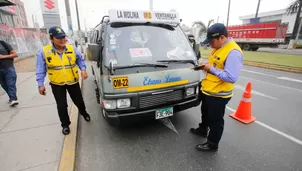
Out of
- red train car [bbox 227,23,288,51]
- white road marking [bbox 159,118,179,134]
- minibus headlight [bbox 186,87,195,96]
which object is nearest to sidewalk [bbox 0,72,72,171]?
white road marking [bbox 159,118,179,134]

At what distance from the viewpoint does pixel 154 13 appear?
3.02 metres

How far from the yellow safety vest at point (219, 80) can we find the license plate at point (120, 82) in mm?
1172

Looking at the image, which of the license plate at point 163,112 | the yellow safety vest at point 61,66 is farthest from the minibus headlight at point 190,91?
the yellow safety vest at point 61,66

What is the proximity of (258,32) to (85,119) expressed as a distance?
78.0 ft

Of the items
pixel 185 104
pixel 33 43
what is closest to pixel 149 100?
pixel 185 104

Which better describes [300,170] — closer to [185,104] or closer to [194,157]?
[194,157]

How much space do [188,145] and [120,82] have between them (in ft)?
A: 5.15

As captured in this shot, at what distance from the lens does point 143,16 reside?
2.95m

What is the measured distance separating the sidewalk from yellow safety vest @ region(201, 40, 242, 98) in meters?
2.40

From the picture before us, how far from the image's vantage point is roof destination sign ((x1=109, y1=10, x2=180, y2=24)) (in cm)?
275

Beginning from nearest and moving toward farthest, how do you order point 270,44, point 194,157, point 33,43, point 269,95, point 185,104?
point 194,157, point 185,104, point 269,95, point 33,43, point 270,44

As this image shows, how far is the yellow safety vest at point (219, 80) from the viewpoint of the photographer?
2.00 m

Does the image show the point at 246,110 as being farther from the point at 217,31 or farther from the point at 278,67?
the point at 278,67

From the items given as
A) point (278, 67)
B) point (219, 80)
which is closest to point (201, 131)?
point (219, 80)
